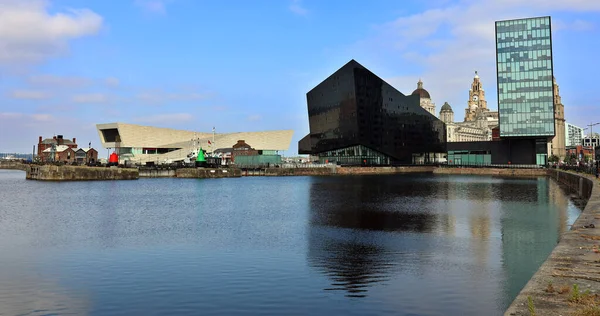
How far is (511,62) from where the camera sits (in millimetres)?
135375

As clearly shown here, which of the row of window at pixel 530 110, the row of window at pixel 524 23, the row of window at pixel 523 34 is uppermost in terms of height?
the row of window at pixel 524 23

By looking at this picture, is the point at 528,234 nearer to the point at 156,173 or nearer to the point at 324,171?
the point at 324,171

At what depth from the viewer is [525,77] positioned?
441ft

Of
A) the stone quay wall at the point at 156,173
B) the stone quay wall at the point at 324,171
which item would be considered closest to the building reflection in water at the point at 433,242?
the stone quay wall at the point at 324,171

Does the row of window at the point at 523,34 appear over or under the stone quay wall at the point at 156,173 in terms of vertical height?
over

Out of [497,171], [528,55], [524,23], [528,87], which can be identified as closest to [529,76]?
[528,87]

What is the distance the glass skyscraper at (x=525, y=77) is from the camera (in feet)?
436

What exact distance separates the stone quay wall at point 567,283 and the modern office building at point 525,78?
127m

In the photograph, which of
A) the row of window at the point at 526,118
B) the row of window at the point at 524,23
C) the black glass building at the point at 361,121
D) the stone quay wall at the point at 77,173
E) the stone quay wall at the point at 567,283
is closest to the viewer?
the stone quay wall at the point at 567,283

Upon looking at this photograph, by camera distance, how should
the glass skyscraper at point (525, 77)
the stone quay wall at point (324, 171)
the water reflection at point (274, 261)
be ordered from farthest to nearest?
the stone quay wall at point (324, 171), the glass skyscraper at point (525, 77), the water reflection at point (274, 261)

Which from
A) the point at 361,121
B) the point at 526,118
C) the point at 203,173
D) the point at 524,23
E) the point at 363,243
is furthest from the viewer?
the point at 526,118

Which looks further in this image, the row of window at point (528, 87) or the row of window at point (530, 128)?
the row of window at point (528, 87)

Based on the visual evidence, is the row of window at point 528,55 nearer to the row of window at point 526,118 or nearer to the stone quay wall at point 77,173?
the row of window at point 526,118

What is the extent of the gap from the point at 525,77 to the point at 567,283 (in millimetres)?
137913
